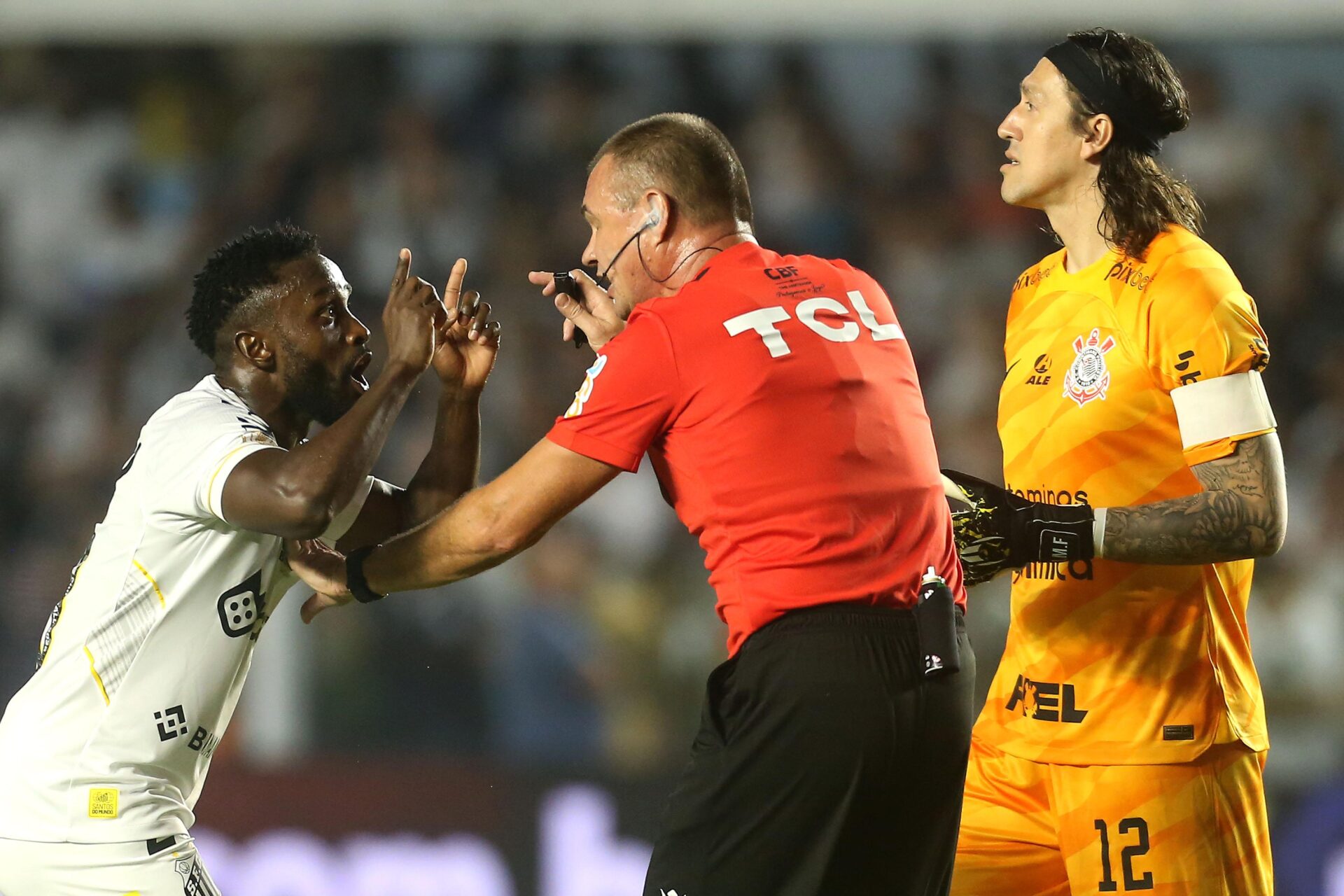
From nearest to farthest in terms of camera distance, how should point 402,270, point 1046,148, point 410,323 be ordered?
point 410,323 < point 402,270 < point 1046,148

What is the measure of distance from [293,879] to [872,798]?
4.00 meters

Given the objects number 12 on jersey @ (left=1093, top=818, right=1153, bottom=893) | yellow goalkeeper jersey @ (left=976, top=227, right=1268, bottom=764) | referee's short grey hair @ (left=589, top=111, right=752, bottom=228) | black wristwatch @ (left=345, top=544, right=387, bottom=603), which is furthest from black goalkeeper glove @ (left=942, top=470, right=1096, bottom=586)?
black wristwatch @ (left=345, top=544, right=387, bottom=603)

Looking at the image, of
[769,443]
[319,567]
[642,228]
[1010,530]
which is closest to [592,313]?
[642,228]

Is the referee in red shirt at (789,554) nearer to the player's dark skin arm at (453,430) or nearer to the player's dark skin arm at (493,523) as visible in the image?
the player's dark skin arm at (493,523)

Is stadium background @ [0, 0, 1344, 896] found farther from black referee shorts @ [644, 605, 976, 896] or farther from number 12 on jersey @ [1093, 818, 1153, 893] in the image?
black referee shorts @ [644, 605, 976, 896]

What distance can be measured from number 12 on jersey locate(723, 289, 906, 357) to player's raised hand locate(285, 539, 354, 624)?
121 centimetres

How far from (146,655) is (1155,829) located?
8.08ft

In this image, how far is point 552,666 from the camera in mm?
7809

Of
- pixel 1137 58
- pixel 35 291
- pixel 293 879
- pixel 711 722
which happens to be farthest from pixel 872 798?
pixel 35 291

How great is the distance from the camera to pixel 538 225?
30.8 feet

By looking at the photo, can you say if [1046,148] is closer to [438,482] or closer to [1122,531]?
[1122,531]

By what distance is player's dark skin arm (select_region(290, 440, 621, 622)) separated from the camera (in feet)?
10.6

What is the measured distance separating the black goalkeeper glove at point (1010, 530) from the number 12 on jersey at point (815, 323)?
49cm

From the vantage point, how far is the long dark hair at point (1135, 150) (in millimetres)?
3910
